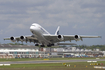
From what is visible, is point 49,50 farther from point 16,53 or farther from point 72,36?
point 72,36

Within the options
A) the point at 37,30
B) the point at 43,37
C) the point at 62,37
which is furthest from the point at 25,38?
the point at 62,37

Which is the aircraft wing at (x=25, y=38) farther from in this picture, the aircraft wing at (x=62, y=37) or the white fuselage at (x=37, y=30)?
the aircraft wing at (x=62, y=37)

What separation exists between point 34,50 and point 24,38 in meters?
62.6

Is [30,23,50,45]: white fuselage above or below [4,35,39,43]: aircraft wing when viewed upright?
above

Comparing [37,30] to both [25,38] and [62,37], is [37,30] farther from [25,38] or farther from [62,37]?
[62,37]

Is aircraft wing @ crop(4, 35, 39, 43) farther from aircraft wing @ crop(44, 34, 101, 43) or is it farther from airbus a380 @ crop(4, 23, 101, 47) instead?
aircraft wing @ crop(44, 34, 101, 43)

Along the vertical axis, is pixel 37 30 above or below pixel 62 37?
above

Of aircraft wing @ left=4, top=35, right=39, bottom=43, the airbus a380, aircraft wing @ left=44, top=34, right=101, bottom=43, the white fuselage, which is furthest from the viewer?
aircraft wing @ left=4, top=35, right=39, bottom=43

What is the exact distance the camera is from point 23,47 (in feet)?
467

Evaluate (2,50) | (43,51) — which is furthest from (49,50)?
(2,50)

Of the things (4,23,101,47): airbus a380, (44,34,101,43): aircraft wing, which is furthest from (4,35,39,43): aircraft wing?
(44,34,101,43): aircraft wing

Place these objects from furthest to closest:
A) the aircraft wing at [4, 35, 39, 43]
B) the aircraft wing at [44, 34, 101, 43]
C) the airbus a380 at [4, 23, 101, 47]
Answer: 1. the aircraft wing at [4, 35, 39, 43]
2. the aircraft wing at [44, 34, 101, 43]
3. the airbus a380 at [4, 23, 101, 47]

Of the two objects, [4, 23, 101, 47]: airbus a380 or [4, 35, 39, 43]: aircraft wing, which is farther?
[4, 35, 39, 43]: aircraft wing

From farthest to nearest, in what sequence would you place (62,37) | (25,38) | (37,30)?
(25,38), (62,37), (37,30)
